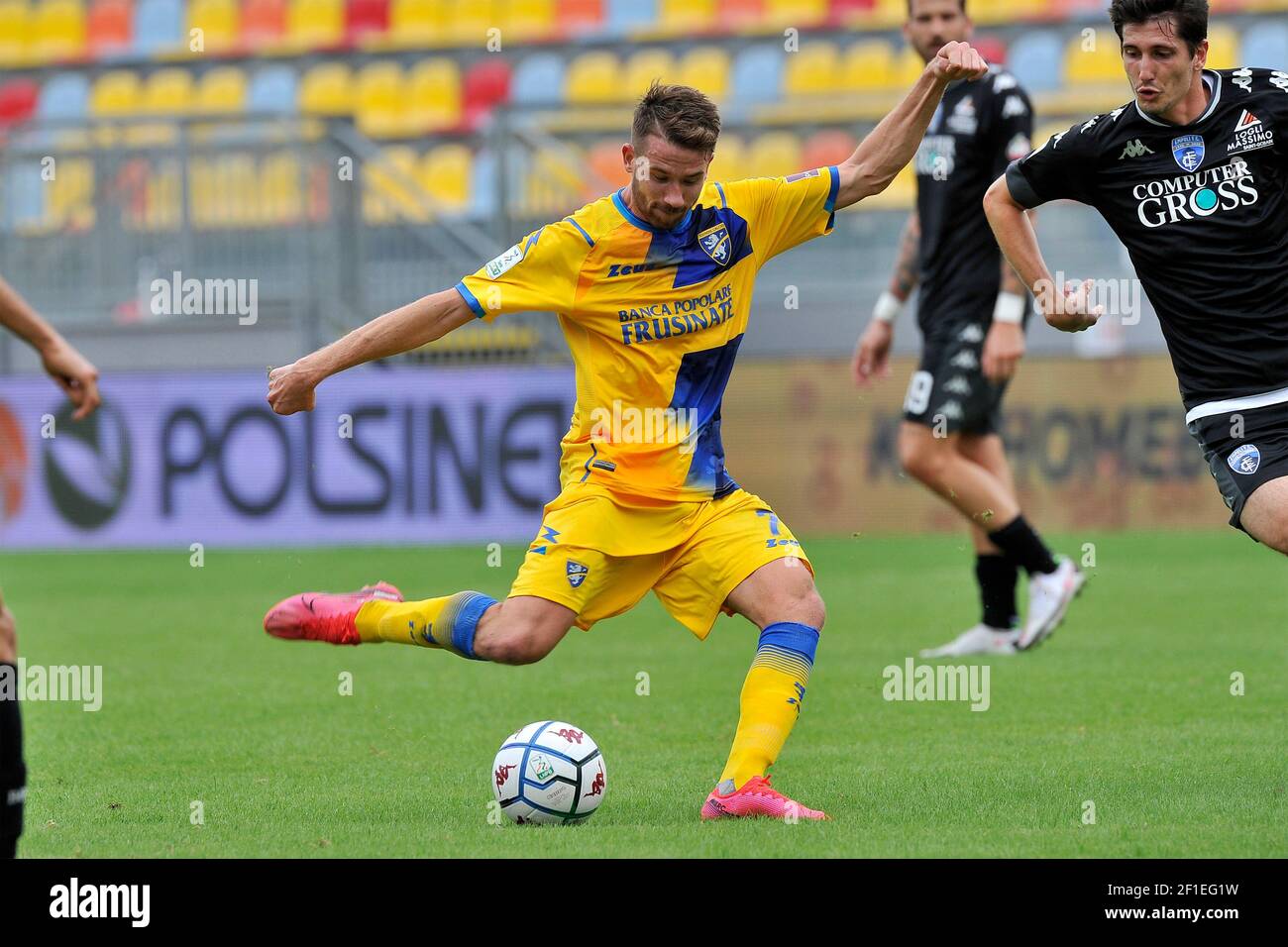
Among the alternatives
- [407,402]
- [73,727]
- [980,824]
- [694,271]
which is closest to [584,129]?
Result: [407,402]

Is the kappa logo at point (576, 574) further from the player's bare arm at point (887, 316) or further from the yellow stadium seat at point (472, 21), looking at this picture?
the yellow stadium seat at point (472, 21)

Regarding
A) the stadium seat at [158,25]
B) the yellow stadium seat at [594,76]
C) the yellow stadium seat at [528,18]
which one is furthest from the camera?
the stadium seat at [158,25]

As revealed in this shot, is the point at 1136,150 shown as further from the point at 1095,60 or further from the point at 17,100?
the point at 17,100

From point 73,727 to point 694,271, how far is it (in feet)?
10.7

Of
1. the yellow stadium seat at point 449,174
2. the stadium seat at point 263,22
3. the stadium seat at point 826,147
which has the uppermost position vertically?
the stadium seat at point 263,22

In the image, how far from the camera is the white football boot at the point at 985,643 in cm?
833

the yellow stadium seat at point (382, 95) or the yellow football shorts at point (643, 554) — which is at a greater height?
the yellow stadium seat at point (382, 95)

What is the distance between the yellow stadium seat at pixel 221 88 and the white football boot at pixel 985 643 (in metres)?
14.5

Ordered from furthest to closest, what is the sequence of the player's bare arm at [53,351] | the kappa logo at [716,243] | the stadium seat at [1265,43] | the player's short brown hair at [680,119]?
the stadium seat at [1265,43], the kappa logo at [716,243], the player's short brown hair at [680,119], the player's bare arm at [53,351]

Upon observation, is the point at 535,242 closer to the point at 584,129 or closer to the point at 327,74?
the point at 584,129

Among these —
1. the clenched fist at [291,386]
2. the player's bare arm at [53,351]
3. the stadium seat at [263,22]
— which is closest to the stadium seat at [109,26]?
the stadium seat at [263,22]

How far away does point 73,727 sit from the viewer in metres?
7.10

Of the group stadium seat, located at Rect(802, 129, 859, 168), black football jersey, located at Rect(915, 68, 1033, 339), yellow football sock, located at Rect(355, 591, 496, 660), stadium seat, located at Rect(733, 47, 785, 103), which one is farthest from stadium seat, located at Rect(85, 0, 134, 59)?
yellow football sock, located at Rect(355, 591, 496, 660)
